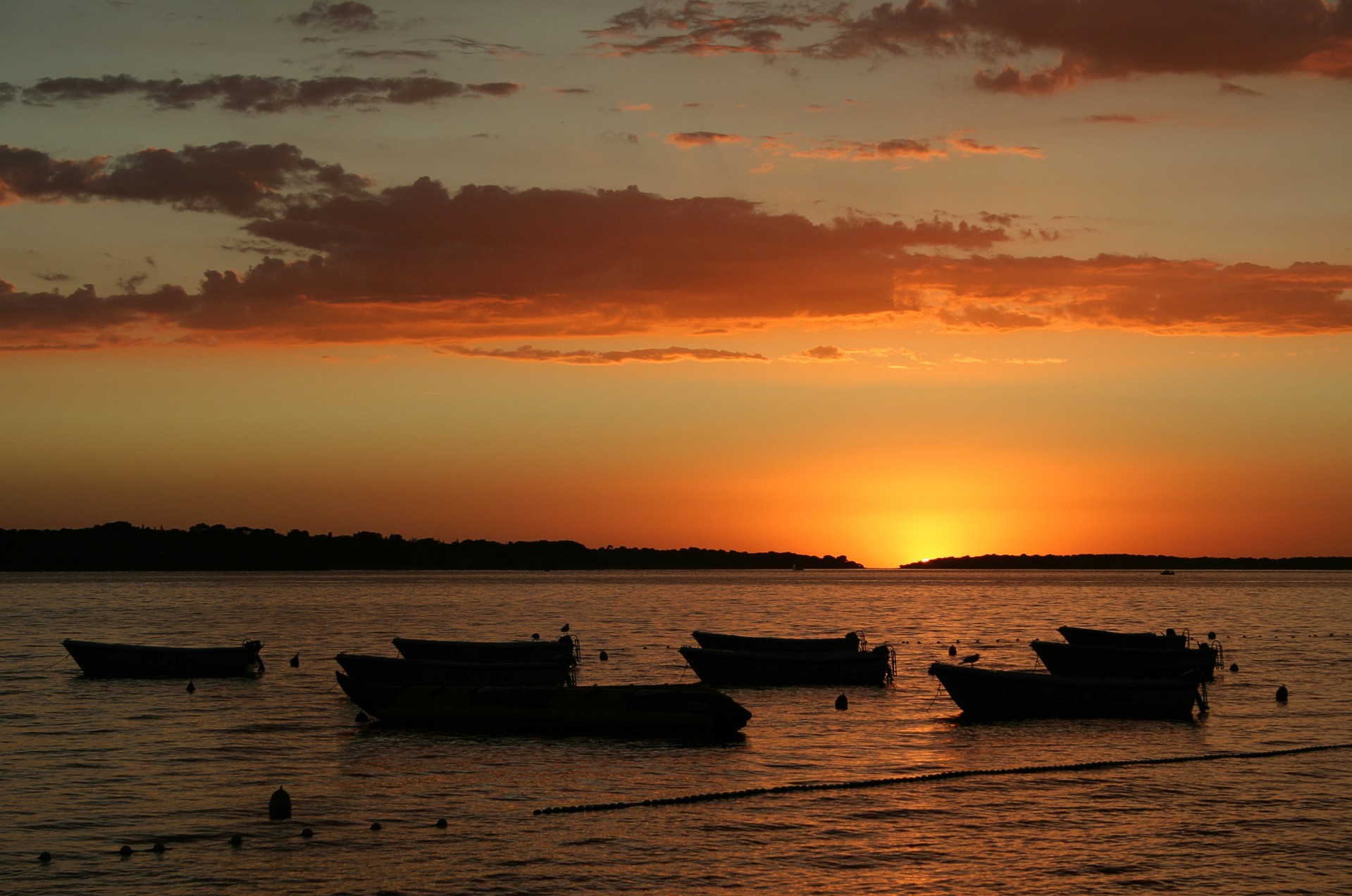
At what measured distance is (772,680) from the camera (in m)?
57.0

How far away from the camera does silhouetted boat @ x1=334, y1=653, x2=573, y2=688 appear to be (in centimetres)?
4856

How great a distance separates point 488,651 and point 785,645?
586 inches

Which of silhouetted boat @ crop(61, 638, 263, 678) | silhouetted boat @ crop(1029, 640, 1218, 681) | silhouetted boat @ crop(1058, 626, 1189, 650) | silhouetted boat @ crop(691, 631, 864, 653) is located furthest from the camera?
silhouetted boat @ crop(691, 631, 864, 653)

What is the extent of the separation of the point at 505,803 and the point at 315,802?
4515 mm

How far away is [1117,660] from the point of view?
187 ft

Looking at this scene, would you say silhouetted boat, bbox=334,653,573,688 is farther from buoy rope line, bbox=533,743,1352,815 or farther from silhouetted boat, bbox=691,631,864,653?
buoy rope line, bbox=533,743,1352,815

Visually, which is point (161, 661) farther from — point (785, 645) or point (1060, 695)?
point (1060, 695)

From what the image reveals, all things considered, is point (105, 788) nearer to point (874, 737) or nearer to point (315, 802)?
point (315, 802)

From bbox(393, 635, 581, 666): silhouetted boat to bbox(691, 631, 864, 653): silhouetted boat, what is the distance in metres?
8.14

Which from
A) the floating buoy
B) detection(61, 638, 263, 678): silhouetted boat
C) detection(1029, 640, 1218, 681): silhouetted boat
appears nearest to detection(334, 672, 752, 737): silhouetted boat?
the floating buoy

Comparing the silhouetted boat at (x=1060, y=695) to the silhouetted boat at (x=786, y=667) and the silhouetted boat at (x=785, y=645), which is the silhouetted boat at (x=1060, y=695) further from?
the silhouetted boat at (x=785, y=645)

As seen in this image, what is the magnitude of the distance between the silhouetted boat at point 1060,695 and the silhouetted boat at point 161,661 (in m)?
34.1

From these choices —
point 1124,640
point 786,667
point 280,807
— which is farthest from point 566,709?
point 1124,640

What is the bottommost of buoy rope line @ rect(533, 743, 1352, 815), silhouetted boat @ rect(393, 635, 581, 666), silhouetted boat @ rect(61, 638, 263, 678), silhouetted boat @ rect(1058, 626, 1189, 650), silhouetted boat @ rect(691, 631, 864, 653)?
silhouetted boat @ rect(61, 638, 263, 678)
